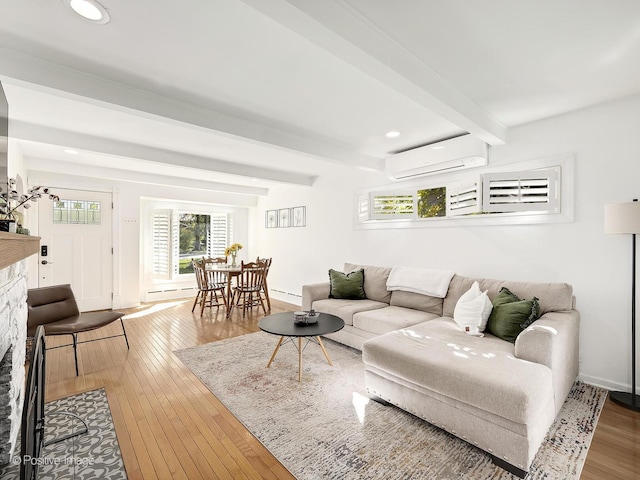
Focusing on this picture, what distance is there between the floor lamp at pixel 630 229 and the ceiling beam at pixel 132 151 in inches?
171

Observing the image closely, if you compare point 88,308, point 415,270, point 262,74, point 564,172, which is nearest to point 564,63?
point 564,172

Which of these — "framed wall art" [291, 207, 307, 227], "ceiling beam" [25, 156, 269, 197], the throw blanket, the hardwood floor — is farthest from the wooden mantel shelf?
"framed wall art" [291, 207, 307, 227]

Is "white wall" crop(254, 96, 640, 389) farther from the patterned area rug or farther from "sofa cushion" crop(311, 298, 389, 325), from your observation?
the patterned area rug

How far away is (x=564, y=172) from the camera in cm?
293

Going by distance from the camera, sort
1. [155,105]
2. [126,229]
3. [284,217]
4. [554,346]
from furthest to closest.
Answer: [284,217] → [126,229] → [155,105] → [554,346]

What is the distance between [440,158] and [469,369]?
242cm

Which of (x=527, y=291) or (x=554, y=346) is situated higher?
(x=527, y=291)

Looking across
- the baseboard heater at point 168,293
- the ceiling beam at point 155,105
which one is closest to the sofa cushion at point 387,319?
the ceiling beam at point 155,105

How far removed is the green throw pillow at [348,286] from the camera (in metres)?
4.18

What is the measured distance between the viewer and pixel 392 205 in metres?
4.47

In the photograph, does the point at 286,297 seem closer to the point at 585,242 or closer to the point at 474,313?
the point at 474,313

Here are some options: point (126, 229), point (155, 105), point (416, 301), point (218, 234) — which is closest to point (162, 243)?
point (126, 229)

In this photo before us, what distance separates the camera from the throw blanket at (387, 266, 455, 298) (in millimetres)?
3512

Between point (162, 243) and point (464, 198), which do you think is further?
point (162, 243)
